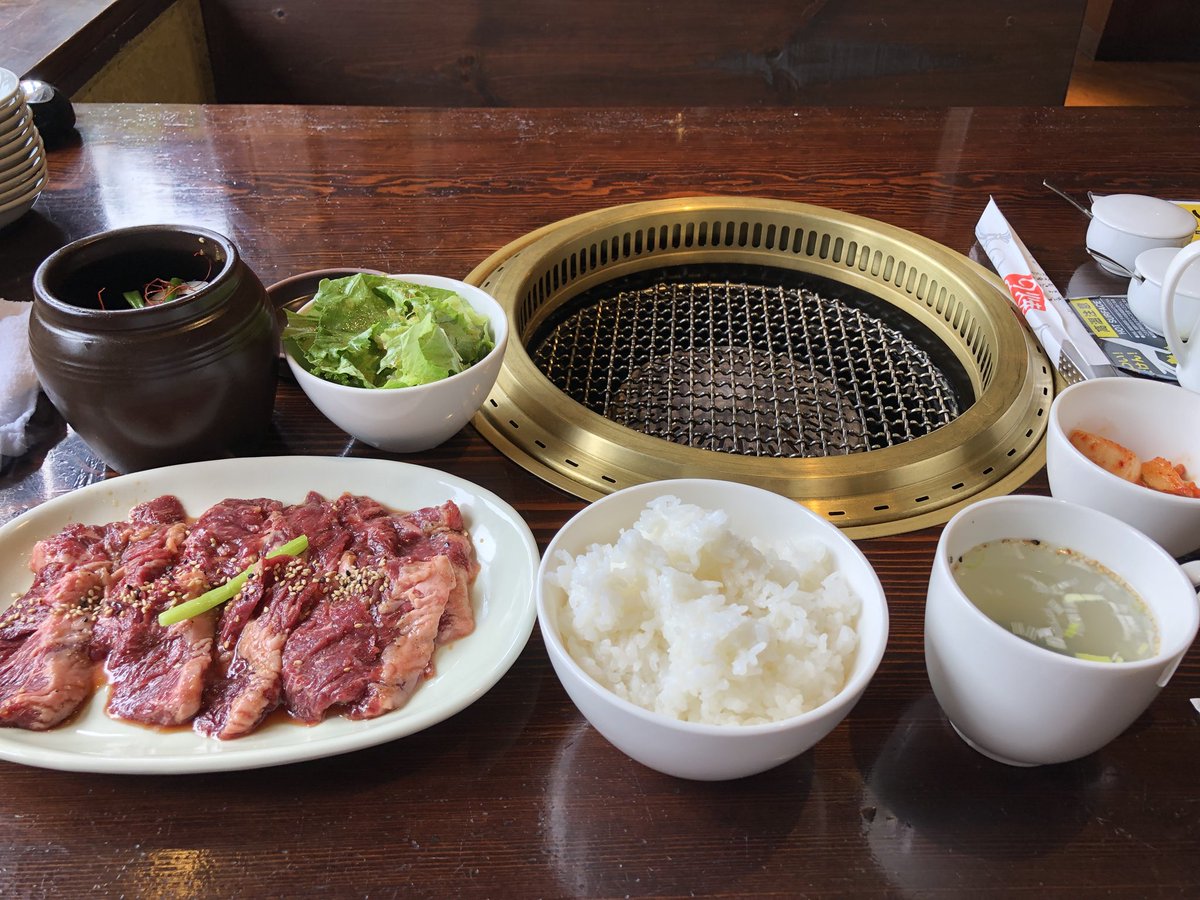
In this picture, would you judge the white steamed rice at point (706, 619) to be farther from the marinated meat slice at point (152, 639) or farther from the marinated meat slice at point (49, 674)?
the marinated meat slice at point (49, 674)

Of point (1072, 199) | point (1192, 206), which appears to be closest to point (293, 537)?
point (1072, 199)

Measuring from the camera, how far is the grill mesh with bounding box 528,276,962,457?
199 centimetres

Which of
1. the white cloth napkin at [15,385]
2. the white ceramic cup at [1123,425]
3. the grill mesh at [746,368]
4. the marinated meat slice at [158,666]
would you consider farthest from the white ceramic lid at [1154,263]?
the white cloth napkin at [15,385]

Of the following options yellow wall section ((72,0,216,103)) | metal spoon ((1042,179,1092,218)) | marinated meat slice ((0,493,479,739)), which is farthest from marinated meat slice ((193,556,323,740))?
yellow wall section ((72,0,216,103))

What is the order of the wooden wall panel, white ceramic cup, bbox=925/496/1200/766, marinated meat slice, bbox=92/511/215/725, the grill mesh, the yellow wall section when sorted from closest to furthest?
white ceramic cup, bbox=925/496/1200/766 → marinated meat slice, bbox=92/511/215/725 → the grill mesh → the yellow wall section → the wooden wall panel

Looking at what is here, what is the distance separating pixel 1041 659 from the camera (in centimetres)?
103

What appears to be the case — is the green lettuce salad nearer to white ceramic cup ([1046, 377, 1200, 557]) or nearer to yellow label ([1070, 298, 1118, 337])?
white ceramic cup ([1046, 377, 1200, 557])

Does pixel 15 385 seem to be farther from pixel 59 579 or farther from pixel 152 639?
pixel 152 639

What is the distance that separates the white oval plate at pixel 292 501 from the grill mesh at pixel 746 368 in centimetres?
52

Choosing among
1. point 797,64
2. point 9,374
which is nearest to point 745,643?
point 9,374

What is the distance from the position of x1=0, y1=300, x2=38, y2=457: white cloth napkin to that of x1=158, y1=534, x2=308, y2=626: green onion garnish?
2.11ft

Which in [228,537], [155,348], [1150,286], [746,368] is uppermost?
[155,348]

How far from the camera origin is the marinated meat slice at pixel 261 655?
1220mm

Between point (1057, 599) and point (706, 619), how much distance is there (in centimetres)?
48
